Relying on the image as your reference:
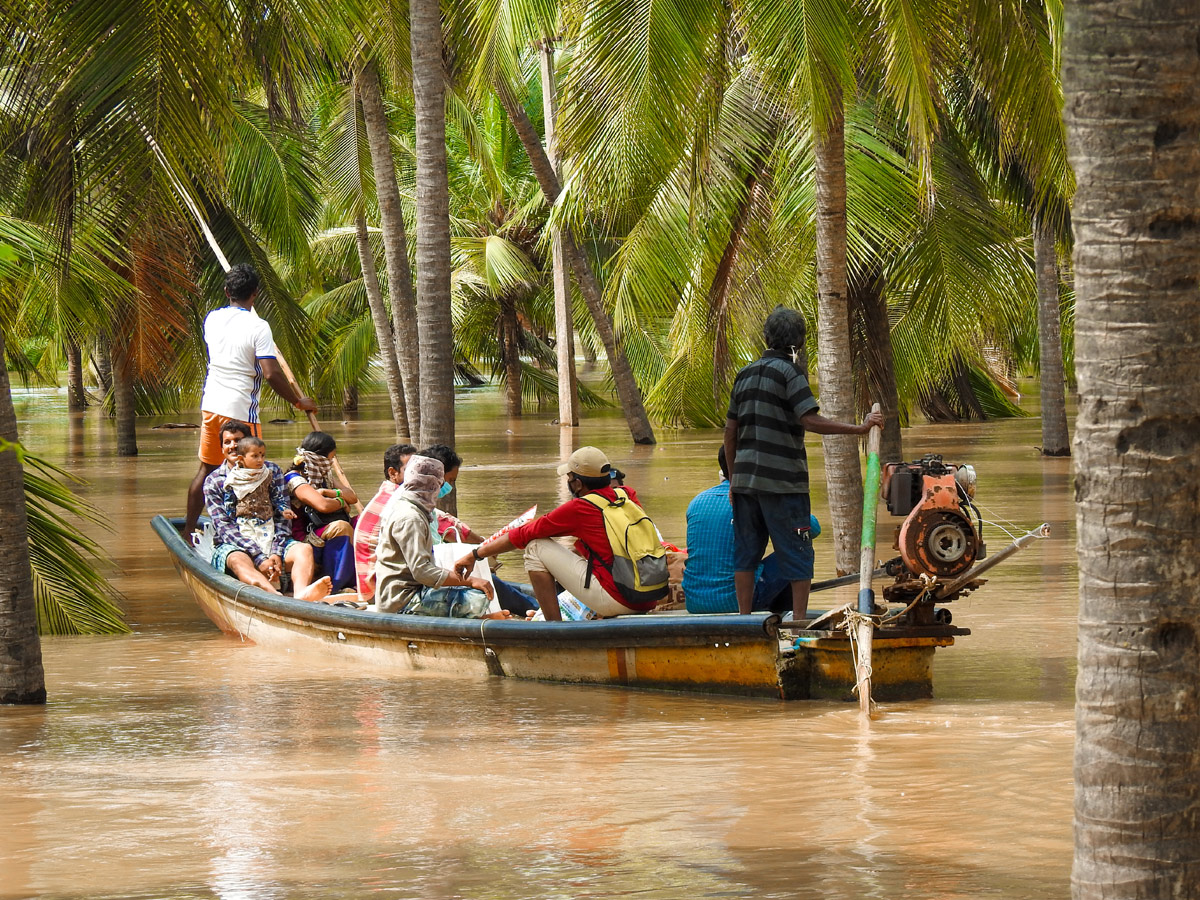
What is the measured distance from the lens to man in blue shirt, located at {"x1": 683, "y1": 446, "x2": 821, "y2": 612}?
8320 millimetres

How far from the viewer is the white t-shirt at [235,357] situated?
1105 cm

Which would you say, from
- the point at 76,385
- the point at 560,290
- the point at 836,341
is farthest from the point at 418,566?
the point at 76,385

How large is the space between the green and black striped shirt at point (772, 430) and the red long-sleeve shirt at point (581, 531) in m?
0.83

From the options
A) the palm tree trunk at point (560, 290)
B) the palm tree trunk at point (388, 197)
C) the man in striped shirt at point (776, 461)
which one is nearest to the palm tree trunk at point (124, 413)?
the palm tree trunk at point (560, 290)

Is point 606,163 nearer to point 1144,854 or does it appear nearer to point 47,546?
point 47,546

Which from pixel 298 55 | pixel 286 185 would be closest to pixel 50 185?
pixel 298 55

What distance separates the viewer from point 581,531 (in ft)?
27.8

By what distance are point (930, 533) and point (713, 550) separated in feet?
4.40

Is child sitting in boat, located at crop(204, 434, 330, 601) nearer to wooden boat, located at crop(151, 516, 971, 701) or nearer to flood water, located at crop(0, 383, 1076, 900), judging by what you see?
flood water, located at crop(0, 383, 1076, 900)

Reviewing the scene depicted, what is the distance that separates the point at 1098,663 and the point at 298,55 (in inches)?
295

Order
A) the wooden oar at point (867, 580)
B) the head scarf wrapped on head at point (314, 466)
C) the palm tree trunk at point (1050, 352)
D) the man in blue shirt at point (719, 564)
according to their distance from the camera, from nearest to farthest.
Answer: the wooden oar at point (867, 580)
the man in blue shirt at point (719, 564)
the head scarf wrapped on head at point (314, 466)
the palm tree trunk at point (1050, 352)

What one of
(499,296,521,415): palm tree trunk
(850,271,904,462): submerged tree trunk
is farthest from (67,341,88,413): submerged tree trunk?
(850,271,904,462): submerged tree trunk

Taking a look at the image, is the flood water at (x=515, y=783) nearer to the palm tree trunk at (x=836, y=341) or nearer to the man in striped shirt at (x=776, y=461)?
the man in striped shirt at (x=776, y=461)

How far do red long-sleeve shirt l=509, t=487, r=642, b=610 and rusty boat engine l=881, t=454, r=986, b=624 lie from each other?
61.8 inches
